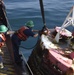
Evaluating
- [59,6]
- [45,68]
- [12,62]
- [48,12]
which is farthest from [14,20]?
[45,68]

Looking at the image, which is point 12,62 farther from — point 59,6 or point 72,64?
point 59,6

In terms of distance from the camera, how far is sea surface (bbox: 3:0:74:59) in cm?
2092

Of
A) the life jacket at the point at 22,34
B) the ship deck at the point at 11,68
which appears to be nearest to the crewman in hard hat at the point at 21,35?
the life jacket at the point at 22,34

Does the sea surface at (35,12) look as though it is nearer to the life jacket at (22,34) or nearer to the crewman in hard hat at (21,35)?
the crewman in hard hat at (21,35)

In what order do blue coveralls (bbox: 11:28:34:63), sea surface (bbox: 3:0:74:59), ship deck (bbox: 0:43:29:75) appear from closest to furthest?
1. ship deck (bbox: 0:43:29:75)
2. blue coveralls (bbox: 11:28:34:63)
3. sea surface (bbox: 3:0:74:59)

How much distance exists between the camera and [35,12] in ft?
78.0

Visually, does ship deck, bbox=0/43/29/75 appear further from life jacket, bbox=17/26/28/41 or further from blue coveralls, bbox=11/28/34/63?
life jacket, bbox=17/26/28/41

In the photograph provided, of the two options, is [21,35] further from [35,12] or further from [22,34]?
[35,12]

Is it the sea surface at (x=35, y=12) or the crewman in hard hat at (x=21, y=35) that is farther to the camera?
the sea surface at (x=35, y=12)

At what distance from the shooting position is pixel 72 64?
9.53 m

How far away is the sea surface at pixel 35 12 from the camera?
2092 cm

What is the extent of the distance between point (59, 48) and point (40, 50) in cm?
72

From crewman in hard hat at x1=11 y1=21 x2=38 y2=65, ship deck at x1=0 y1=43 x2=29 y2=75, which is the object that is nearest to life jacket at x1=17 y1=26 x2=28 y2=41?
crewman in hard hat at x1=11 y1=21 x2=38 y2=65

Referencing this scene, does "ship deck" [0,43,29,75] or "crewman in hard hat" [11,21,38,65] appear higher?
"crewman in hard hat" [11,21,38,65]
